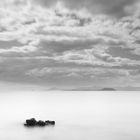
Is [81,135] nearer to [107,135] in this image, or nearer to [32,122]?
[107,135]

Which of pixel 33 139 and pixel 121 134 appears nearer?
pixel 33 139

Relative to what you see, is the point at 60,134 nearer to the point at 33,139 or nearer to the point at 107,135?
the point at 33,139

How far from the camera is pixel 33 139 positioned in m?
45.6

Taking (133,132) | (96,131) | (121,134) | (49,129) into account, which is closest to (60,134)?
(49,129)

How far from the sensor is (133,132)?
50.7 m

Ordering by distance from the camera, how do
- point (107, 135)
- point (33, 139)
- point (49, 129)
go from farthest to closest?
point (49, 129)
point (107, 135)
point (33, 139)

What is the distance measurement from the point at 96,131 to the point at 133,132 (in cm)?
867

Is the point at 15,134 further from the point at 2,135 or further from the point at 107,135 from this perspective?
the point at 107,135

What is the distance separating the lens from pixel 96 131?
5312 cm

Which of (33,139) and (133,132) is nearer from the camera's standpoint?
(33,139)

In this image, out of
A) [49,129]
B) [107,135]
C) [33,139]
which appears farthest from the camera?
[49,129]

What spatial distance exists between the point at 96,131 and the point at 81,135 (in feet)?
21.9

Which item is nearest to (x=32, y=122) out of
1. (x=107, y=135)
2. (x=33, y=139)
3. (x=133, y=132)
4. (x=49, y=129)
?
(x=49, y=129)

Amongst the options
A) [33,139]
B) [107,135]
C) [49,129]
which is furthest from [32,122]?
[107,135]
